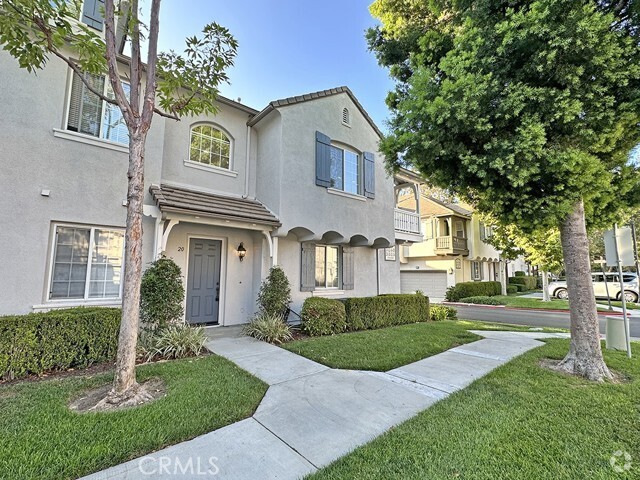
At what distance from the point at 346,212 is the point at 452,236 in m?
15.3

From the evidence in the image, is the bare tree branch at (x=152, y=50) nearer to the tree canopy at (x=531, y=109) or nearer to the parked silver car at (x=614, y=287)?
the tree canopy at (x=531, y=109)

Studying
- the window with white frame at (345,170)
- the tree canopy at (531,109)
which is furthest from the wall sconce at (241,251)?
the tree canopy at (531,109)

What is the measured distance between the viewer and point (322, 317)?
28.0 feet

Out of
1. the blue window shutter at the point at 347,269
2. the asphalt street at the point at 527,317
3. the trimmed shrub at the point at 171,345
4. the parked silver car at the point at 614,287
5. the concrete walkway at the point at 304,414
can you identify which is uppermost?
the blue window shutter at the point at 347,269

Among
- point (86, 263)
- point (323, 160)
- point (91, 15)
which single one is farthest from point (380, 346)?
point (91, 15)

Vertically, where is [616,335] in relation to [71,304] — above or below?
below

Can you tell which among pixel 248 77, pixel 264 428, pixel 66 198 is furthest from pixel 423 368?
pixel 248 77

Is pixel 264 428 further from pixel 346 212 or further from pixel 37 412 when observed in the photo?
pixel 346 212

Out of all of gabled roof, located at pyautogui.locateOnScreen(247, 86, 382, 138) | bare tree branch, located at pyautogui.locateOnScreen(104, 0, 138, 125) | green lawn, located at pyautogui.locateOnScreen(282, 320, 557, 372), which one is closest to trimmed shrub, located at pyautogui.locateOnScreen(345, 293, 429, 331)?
green lawn, located at pyautogui.locateOnScreen(282, 320, 557, 372)

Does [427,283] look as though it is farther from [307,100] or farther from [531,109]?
[531,109]

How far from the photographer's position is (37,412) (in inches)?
145

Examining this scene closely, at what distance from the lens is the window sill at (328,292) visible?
34.7 feet

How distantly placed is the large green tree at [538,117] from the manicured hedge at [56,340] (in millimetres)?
6393

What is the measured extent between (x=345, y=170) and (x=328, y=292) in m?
4.50
